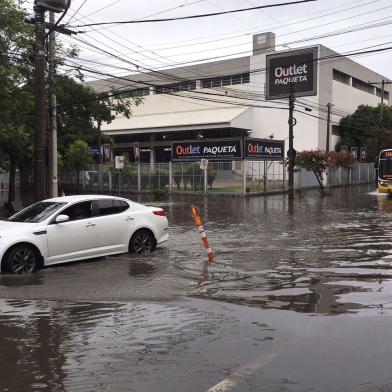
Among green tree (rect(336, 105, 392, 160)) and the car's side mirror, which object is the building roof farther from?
the car's side mirror

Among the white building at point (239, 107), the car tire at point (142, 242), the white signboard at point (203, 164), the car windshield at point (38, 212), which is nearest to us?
the car windshield at point (38, 212)

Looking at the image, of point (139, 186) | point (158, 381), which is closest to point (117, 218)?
point (158, 381)

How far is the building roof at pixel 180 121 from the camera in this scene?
54294 millimetres

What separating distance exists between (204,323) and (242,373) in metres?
1.70

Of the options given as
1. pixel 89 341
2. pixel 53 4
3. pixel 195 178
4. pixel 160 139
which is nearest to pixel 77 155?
pixel 195 178

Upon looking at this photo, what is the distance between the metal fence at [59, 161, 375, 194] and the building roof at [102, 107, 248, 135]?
34.0 feet

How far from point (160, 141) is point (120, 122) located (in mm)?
5476

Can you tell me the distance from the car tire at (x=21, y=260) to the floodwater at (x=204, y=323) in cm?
25

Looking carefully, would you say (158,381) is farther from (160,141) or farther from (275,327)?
(160,141)

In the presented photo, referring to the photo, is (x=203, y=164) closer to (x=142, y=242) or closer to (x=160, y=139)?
(x=142, y=242)

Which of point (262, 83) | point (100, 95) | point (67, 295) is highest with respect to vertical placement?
point (262, 83)

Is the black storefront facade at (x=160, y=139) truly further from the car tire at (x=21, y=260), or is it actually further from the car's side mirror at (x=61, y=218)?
the car tire at (x=21, y=260)

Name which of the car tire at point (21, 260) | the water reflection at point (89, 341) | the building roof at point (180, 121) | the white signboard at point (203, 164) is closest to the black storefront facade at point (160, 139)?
the building roof at point (180, 121)

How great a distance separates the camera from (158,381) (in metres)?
4.60
